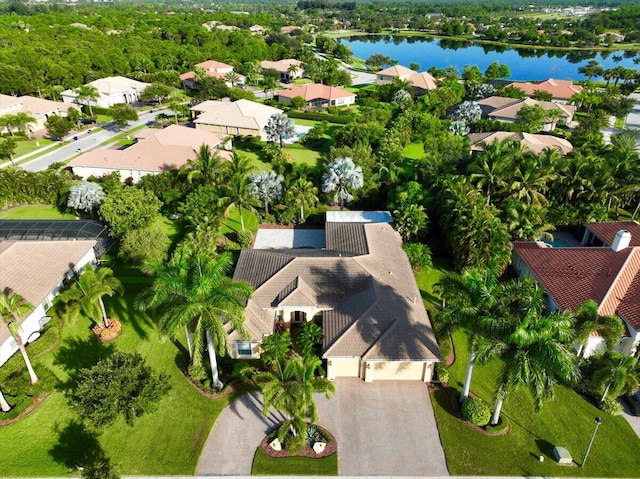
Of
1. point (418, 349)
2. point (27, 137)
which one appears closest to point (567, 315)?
point (418, 349)

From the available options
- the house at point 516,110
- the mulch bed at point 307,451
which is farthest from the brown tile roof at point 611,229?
the house at point 516,110

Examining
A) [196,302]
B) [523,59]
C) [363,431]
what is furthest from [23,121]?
[523,59]

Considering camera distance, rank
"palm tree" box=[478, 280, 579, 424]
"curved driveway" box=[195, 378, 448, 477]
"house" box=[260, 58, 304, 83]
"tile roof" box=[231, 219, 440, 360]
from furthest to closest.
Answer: "house" box=[260, 58, 304, 83], "tile roof" box=[231, 219, 440, 360], "curved driveway" box=[195, 378, 448, 477], "palm tree" box=[478, 280, 579, 424]

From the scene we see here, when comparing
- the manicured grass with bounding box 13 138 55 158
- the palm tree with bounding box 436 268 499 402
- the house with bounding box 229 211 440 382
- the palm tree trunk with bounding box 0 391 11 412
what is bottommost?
the palm tree trunk with bounding box 0 391 11 412

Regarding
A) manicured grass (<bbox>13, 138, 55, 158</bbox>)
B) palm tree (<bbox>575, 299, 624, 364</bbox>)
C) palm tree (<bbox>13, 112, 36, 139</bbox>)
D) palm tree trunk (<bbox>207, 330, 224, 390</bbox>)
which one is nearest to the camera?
palm tree (<bbox>575, 299, 624, 364</bbox>)

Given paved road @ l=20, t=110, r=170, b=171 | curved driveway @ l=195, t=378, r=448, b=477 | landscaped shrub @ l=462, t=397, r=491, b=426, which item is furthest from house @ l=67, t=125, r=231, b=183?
landscaped shrub @ l=462, t=397, r=491, b=426

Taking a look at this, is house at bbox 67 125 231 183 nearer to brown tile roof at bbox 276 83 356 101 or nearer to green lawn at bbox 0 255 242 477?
green lawn at bbox 0 255 242 477

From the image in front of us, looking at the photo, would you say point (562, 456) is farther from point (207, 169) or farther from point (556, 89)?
point (556, 89)

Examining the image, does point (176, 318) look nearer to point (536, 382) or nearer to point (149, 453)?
point (149, 453)
